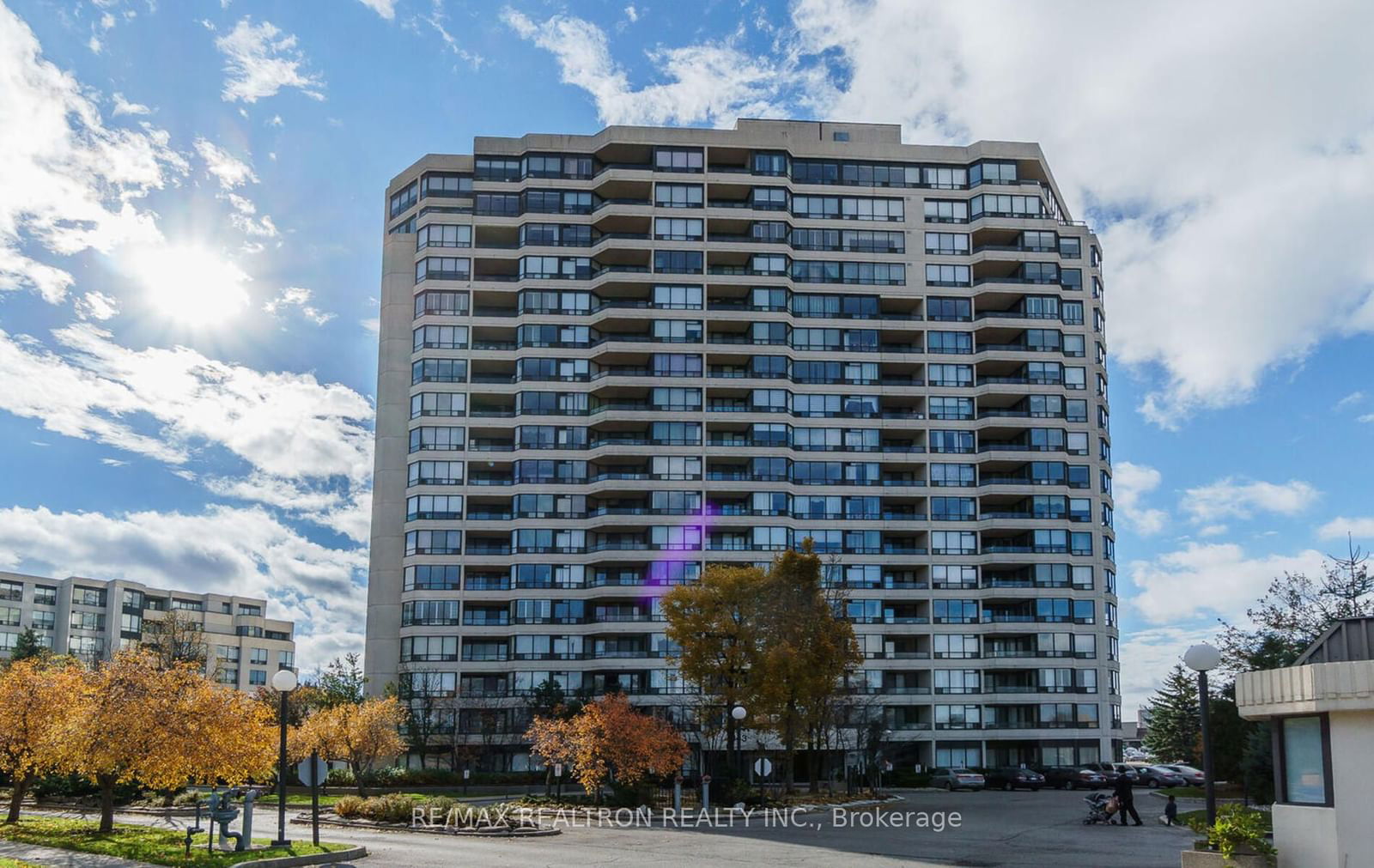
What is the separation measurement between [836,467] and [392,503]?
33336 millimetres

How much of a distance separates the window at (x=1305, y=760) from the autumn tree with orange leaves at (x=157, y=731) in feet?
77.5

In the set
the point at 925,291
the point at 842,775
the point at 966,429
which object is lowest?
the point at 842,775

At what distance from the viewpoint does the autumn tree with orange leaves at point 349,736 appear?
182 ft

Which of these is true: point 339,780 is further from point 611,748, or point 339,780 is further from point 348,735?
point 611,748

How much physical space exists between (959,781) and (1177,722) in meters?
35.6

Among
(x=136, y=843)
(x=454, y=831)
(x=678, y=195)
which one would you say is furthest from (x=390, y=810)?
(x=678, y=195)

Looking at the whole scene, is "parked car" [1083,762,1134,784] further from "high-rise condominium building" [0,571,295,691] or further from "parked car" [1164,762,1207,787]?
"high-rise condominium building" [0,571,295,691]

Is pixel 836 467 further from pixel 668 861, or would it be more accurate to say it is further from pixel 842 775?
pixel 668 861

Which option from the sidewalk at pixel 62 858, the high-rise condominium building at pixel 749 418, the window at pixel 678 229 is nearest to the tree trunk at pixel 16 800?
the sidewalk at pixel 62 858

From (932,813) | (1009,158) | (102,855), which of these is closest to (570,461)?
(1009,158)

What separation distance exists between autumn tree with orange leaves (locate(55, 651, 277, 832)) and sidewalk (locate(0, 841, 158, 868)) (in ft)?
8.08

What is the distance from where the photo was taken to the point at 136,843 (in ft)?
97.8

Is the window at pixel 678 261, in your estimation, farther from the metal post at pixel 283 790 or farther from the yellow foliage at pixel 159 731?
the metal post at pixel 283 790

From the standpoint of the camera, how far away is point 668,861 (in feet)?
91.7
